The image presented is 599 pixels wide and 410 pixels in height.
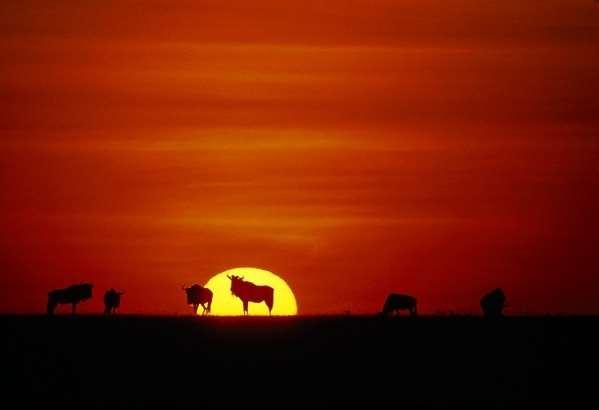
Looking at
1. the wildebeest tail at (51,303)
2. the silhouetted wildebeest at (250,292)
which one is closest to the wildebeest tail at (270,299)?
the silhouetted wildebeest at (250,292)

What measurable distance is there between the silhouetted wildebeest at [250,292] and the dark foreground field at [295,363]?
14707 millimetres

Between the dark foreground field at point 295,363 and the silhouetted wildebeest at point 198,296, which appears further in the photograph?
the silhouetted wildebeest at point 198,296

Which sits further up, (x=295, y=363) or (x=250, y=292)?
(x=250, y=292)

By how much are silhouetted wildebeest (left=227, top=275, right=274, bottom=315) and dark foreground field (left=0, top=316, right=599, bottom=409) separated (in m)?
14.7

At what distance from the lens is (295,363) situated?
2775 cm

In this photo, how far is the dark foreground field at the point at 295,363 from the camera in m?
23.9

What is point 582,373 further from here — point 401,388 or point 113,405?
point 113,405

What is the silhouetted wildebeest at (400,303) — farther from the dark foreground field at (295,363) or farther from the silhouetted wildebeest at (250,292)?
the dark foreground field at (295,363)

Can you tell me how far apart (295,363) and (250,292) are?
82.3 ft

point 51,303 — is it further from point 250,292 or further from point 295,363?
point 295,363

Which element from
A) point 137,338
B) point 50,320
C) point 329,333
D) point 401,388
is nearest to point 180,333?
point 137,338

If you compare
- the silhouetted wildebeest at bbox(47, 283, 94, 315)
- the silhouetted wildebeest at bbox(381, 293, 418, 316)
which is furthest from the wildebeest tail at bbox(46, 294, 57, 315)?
the silhouetted wildebeest at bbox(381, 293, 418, 316)

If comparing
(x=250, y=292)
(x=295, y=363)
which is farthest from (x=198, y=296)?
(x=295, y=363)

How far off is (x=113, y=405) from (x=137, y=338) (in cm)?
998
